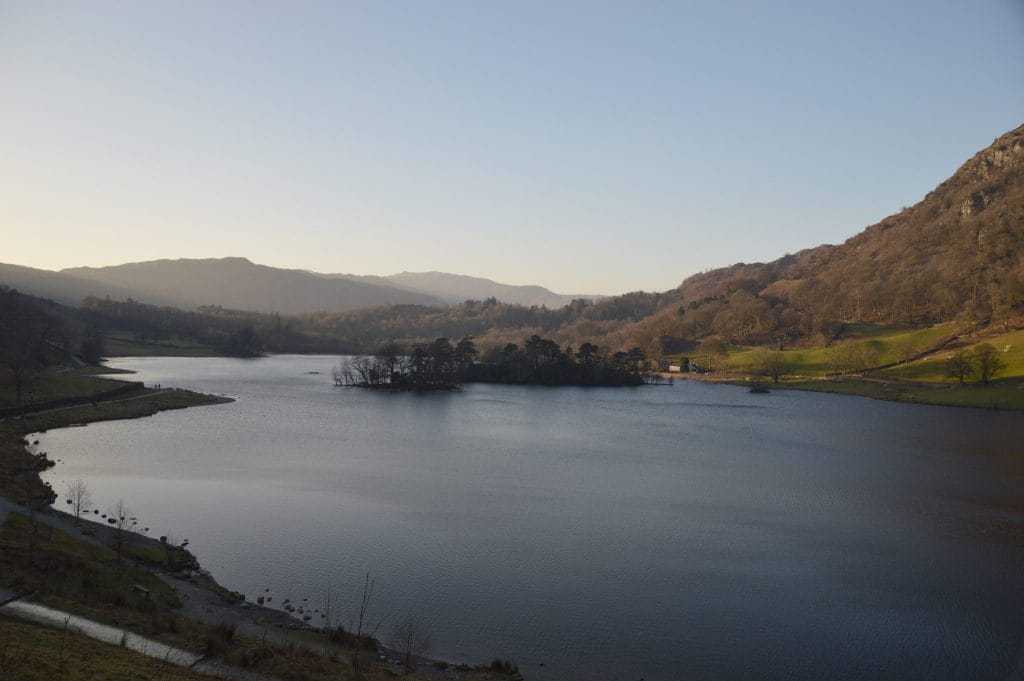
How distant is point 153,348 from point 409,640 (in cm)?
16468

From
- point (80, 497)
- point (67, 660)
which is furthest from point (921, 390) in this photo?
point (67, 660)

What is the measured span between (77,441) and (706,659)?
150 ft

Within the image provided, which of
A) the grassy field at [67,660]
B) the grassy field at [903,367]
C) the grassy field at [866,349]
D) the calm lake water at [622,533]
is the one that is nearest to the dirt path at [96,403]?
the calm lake water at [622,533]

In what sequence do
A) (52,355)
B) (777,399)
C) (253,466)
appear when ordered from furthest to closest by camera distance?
1. (777,399)
2. (52,355)
3. (253,466)

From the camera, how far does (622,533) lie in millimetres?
29141

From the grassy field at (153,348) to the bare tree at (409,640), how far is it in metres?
144

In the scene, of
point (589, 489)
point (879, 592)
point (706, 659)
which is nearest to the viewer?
point (706, 659)

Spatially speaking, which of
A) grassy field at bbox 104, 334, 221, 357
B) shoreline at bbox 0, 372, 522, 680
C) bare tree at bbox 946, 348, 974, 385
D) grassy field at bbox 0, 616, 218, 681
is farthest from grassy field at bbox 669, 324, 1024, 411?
grassy field at bbox 104, 334, 221, 357

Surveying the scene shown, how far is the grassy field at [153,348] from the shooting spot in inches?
5792

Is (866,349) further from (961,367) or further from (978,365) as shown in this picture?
(978,365)

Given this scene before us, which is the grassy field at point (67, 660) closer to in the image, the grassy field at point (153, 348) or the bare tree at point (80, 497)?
the bare tree at point (80, 497)

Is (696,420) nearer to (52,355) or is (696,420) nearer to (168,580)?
(168,580)

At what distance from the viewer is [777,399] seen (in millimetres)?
95750

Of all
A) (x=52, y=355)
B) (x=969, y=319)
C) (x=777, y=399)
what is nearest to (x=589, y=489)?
(x=777, y=399)
